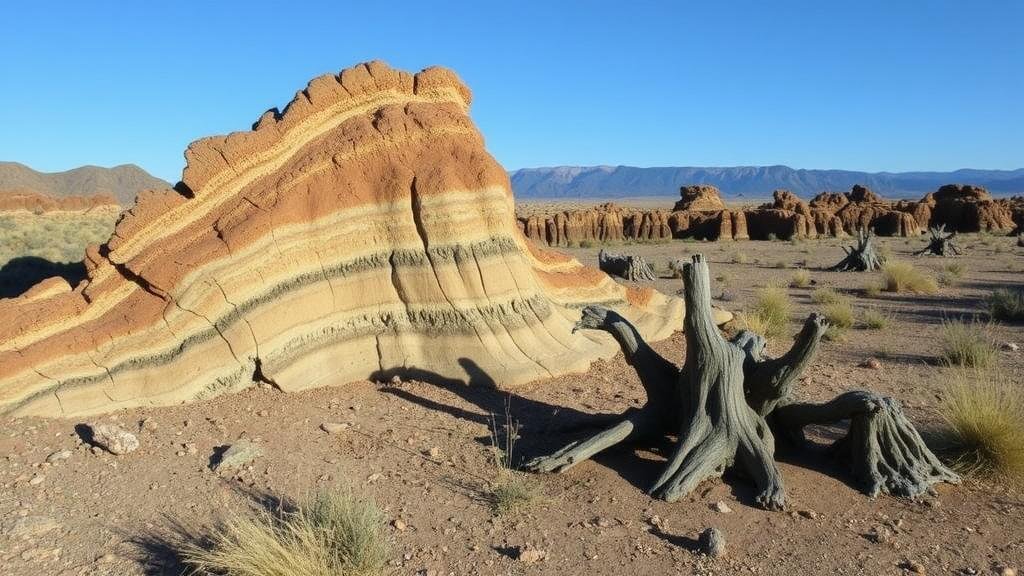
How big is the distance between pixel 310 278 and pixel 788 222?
111 ft

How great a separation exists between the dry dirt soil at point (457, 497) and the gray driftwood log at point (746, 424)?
134 mm

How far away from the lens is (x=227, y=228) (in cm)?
653

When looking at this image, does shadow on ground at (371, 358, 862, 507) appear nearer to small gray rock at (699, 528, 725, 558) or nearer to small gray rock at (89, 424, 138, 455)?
small gray rock at (699, 528, 725, 558)

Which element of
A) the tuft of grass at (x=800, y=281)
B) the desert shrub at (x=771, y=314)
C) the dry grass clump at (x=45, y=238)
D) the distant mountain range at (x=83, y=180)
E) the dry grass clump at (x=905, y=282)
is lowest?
the tuft of grass at (x=800, y=281)

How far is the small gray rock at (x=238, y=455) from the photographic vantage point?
4.87m

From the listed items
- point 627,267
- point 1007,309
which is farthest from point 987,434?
point 627,267

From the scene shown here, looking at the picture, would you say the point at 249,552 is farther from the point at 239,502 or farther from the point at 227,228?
the point at 227,228

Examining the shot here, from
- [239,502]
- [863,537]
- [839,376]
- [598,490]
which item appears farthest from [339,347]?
[839,376]

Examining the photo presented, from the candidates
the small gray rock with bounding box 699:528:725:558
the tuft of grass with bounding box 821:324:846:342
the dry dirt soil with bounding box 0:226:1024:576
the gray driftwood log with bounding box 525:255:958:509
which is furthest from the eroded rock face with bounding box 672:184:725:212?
the small gray rock with bounding box 699:528:725:558

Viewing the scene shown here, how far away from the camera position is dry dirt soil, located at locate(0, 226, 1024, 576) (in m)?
3.78

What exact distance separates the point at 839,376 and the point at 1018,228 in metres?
35.9

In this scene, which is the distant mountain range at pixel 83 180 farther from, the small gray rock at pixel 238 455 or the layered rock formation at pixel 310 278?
the small gray rock at pixel 238 455

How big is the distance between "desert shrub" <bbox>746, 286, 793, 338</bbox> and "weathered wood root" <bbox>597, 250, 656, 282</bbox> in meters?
4.84

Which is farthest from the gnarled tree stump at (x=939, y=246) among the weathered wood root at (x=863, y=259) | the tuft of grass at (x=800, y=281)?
the tuft of grass at (x=800, y=281)
